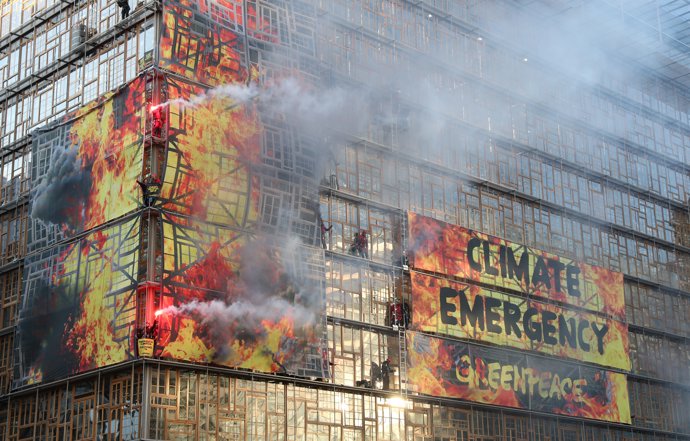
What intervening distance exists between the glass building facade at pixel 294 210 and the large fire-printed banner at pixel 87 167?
10 cm

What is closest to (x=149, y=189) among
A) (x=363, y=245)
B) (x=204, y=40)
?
(x=204, y=40)

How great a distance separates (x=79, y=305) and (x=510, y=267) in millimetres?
18066

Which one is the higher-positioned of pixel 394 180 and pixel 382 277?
pixel 394 180

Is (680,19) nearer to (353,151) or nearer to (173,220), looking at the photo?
(353,151)

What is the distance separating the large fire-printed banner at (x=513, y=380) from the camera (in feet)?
133

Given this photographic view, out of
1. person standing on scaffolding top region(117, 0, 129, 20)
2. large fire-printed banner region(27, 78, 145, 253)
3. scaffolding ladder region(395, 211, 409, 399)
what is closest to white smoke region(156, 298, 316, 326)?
large fire-printed banner region(27, 78, 145, 253)

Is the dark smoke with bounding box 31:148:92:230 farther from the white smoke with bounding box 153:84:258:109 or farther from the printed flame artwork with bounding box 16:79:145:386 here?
the white smoke with bounding box 153:84:258:109

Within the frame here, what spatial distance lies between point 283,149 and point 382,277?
658cm

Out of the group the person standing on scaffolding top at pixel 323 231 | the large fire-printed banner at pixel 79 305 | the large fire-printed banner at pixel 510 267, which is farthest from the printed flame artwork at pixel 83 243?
the large fire-printed banner at pixel 510 267

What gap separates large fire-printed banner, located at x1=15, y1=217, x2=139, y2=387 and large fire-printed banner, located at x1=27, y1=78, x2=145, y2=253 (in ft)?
2.44

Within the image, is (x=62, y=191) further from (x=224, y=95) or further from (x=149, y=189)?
(x=224, y=95)

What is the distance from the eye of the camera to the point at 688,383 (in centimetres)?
5297

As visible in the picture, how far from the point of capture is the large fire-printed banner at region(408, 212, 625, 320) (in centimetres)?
4209

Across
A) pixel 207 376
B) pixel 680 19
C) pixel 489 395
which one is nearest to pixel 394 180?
pixel 489 395
